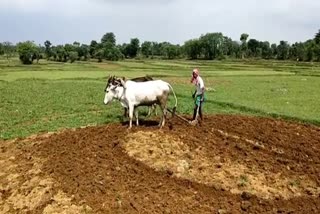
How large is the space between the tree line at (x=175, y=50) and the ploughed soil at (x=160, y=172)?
7676 centimetres

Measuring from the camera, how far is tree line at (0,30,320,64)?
100438mm

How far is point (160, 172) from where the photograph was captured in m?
12.8

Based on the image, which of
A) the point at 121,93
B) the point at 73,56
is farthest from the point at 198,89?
the point at 73,56

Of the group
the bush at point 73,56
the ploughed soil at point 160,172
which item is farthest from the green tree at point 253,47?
the ploughed soil at point 160,172

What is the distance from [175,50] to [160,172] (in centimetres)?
12575

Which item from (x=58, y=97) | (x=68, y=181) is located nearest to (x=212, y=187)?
(x=68, y=181)

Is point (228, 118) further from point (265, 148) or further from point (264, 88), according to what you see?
point (264, 88)

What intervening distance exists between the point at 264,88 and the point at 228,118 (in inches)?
840

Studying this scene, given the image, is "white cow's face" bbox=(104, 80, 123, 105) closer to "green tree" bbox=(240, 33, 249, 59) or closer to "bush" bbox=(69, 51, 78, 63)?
"bush" bbox=(69, 51, 78, 63)

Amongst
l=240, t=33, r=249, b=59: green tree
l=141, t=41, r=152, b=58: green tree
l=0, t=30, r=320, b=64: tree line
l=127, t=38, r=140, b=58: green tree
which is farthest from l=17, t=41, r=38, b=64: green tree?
l=240, t=33, r=249, b=59: green tree

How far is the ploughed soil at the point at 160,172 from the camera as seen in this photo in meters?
11.6

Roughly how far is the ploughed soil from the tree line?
76.8 metres

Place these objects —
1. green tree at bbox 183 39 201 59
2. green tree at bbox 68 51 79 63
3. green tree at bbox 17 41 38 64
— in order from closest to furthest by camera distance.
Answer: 1. green tree at bbox 17 41 38 64
2. green tree at bbox 68 51 79 63
3. green tree at bbox 183 39 201 59

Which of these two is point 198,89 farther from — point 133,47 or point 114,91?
point 133,47
